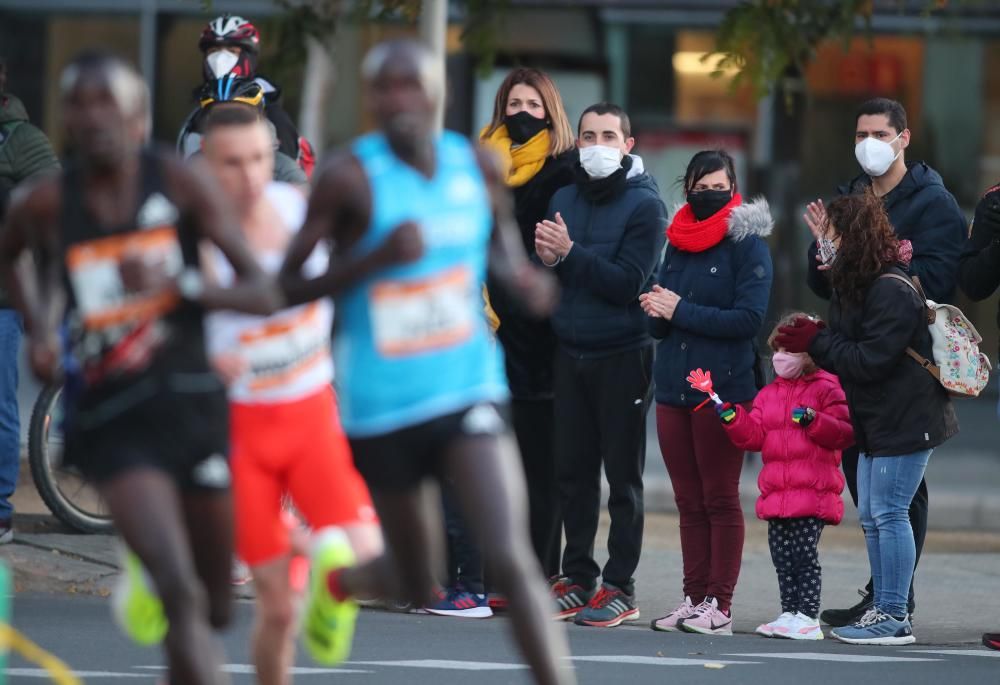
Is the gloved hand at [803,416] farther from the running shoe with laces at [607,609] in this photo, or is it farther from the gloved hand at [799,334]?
the running shoe with laces at [607,609]

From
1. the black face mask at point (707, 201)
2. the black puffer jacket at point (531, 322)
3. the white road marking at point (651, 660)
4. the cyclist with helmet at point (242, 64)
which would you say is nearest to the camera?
the white road marking at point (651, 660)

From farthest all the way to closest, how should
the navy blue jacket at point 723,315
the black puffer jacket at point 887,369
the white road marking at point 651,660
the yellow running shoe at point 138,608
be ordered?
the navy blue jacket at point 723,315 → the black puffer jacket at point 887,369 → the white road marking at point 651,660 → the yellow running shoe at point 138,608

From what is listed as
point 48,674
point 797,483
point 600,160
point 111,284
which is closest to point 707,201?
point 600,160

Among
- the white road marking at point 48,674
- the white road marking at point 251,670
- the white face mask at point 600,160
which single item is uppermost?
the white face mask at point 600,160

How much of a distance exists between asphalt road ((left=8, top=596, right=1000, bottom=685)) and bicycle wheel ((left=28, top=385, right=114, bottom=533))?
4.27 ft

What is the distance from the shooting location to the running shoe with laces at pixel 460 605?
8391 millimetres

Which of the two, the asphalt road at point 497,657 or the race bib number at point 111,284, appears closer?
the race bib number at point 111,284

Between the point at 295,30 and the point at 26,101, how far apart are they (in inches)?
264

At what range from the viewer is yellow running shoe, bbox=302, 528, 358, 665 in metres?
5.49

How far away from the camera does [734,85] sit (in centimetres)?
1192

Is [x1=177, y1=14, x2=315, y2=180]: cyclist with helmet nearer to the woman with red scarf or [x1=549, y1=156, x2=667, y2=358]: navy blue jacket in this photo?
[x1=549, y1=156, x2=667, y2=358]: navy blue jacket

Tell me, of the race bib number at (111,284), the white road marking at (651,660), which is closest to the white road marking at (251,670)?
the white road marking at (651,660)

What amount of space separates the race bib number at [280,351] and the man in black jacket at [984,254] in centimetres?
355

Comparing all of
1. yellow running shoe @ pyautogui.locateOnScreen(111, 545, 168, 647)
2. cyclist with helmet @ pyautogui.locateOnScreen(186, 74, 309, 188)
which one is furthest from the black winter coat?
yellow running shoe @ pyautogui.locateOnScreen(111, 545, 168, 647)
